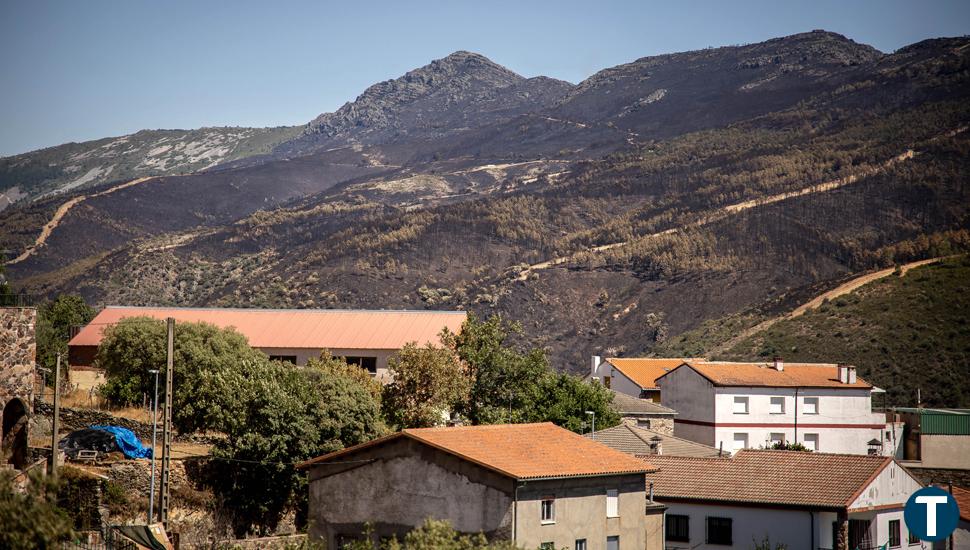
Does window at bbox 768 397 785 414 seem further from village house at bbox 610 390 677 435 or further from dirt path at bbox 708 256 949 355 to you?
dirt path at bbox 708 256 949 355

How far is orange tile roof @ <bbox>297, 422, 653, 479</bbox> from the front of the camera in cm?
3222

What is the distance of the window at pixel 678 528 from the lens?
3875 cm

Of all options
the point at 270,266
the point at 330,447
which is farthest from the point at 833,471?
the point at 270,266

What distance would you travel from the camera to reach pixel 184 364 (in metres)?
50.5

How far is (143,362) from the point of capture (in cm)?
5231

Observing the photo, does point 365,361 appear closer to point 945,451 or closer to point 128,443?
point 945,451

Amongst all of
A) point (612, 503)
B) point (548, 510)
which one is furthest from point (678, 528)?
point (548, 510)

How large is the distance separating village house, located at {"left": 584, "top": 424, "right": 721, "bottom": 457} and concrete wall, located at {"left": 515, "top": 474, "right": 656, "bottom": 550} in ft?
31.5

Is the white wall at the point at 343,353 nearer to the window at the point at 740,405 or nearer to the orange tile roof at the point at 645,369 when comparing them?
the orange tile roof at the point at 645,369

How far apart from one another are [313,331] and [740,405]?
935 inches

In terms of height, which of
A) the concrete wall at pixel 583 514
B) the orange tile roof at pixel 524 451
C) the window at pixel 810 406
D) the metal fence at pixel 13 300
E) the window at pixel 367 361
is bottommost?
the concrete wall at pixel 583 514

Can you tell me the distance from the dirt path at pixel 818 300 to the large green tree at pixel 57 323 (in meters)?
52.3

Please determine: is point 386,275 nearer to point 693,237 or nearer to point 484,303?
point 484,303

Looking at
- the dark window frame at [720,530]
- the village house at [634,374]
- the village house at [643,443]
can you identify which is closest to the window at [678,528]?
the dark window frame at [720,530]
